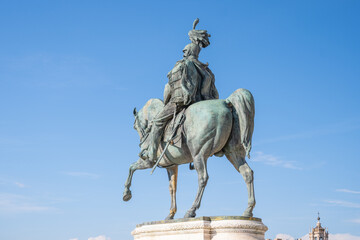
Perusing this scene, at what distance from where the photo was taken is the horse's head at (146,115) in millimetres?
14312

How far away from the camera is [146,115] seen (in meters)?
14.7

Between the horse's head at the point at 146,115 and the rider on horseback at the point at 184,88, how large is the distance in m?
0.51

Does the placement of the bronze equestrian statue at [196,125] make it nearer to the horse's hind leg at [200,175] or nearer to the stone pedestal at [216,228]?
the horse's hind leg at [200,175]

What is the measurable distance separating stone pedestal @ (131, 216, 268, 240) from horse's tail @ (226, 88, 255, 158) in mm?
1581

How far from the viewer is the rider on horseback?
1322 cm

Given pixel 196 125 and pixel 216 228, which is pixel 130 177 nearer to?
pixel 196 125

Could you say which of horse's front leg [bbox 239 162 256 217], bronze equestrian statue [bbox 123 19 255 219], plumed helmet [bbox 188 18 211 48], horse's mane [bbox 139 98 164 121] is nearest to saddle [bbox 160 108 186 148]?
bronze equestrian statue [bbox 123 19 255 219]

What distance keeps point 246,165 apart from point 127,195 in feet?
11.2

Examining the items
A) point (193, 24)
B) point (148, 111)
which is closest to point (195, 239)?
point (148, 111)

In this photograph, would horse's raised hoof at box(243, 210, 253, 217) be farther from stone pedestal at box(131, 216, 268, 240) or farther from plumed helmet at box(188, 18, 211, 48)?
plumed helmet at box(188, 18, 211, 48)

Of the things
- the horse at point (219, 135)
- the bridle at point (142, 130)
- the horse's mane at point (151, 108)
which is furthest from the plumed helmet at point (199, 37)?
the bridle at point (142, 130)

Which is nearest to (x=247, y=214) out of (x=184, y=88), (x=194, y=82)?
(x=184, y=88)

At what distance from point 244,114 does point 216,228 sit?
265 cm

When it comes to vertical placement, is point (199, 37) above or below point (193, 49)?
above
